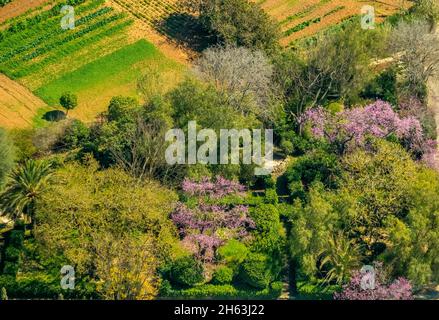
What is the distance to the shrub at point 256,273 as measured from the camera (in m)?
73.0

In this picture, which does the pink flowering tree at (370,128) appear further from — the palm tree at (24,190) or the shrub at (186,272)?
the palm tree at (24,190)

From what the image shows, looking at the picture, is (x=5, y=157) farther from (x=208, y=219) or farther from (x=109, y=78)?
(x=109, y=78)

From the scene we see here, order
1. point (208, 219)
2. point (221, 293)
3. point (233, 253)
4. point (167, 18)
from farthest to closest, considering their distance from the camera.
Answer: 1. point (167, 18)
2. point (233, 253)
3. point (208, 219)
4. point (221, 293)

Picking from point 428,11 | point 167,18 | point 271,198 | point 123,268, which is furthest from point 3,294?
point 428,11

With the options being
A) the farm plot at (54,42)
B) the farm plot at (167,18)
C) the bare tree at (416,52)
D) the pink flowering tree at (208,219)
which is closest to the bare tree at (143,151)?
the pink flowering tree at (208,219)

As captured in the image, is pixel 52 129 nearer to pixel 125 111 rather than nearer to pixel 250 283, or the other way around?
pixel 125 111

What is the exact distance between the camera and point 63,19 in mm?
108875

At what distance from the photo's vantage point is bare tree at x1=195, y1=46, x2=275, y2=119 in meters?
90.2

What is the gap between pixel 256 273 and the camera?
2874 inches

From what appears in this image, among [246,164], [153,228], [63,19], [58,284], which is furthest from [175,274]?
[63,19]

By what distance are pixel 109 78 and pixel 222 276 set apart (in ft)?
125

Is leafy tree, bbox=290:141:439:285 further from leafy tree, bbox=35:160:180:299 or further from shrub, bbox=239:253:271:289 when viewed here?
leafy tree, bbox=35:160:180:299

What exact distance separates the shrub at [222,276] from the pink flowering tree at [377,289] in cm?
1023
